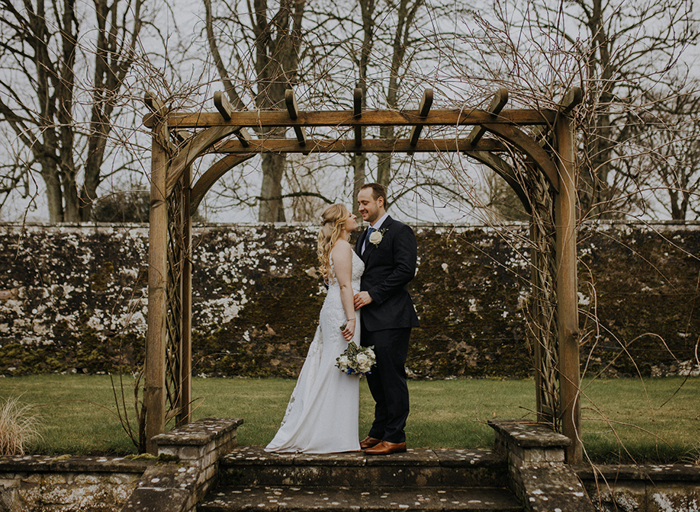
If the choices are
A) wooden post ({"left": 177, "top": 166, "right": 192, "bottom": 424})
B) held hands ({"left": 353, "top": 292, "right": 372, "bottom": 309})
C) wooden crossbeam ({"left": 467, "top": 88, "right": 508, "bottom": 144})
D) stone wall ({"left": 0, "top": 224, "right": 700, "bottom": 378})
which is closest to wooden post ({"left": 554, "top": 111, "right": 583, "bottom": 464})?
wooden crossbeam ({"left": 467, "top": 88, "right": 508, "bottom": 144})

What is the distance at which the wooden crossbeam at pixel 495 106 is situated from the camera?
373 centimetres

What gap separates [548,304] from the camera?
4.23 metres

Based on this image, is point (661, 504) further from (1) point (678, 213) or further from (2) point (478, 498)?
(1) point (678, 213)

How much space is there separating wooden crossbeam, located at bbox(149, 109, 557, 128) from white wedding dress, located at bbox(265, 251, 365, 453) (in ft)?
4.77

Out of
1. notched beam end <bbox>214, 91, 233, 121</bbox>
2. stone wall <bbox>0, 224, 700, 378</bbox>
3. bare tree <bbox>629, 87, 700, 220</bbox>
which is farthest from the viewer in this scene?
bare tree <bbox>629, 87, 700, 220</bbox>

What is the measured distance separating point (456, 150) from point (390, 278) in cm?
112

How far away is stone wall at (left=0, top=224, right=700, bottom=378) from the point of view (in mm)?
8766

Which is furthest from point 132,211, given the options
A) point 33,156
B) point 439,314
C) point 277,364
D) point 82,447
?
point 82,447

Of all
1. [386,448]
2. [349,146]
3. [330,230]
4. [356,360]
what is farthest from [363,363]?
[349,146]

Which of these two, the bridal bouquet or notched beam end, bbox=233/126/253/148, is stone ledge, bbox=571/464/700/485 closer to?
the bridal bouquet

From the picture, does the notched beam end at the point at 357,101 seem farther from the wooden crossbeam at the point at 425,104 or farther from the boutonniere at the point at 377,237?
the boutonniere at the point at 377,237

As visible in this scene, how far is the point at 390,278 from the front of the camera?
14.0 ft

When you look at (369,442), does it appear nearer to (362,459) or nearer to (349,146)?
(362,459)

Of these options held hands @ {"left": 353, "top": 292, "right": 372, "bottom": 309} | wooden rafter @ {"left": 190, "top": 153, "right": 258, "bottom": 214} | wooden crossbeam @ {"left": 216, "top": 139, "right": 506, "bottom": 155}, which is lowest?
held hands @ {"left": 353, "top": 292, "right": 372, "bottom": 309}
